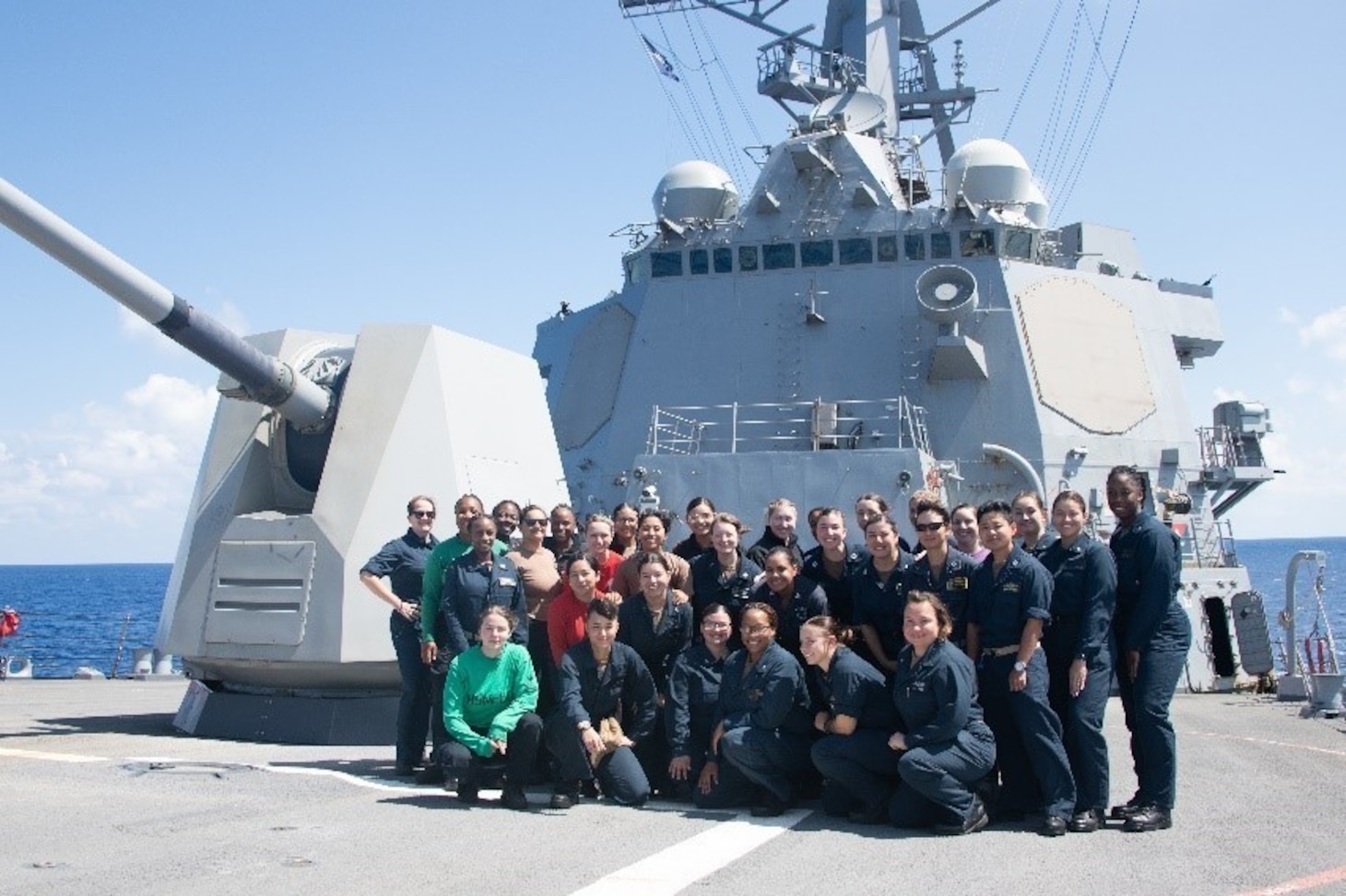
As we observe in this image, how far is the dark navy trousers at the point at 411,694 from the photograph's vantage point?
6551mm

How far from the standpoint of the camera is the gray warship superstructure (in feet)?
48.7

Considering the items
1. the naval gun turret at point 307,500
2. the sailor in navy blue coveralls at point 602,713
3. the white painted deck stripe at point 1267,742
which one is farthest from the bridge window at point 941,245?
the sailor in navy blue coveralls at point 602,713

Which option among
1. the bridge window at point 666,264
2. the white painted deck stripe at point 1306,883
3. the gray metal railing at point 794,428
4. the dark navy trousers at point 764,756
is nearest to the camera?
the white painted deck stripe at point 1306,883

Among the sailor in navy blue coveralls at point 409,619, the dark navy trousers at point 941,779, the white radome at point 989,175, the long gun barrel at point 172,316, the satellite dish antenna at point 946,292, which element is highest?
the white radome at point 989,175

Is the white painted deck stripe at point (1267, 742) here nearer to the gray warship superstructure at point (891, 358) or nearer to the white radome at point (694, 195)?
the gray warship superstructure at point (891, 358)

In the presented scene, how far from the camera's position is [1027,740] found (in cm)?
529

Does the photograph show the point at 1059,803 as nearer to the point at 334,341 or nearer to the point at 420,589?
the point at 420,589

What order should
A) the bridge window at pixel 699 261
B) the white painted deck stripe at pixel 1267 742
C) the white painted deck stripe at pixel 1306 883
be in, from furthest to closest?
the bridge window at pixel 699 261
the white painted deck stripe at pixel 1267 742
the white painted deck stripe at pixel 1306 883

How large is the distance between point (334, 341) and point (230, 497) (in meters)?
1.18

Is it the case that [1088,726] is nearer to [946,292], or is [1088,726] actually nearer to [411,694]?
[411,694]

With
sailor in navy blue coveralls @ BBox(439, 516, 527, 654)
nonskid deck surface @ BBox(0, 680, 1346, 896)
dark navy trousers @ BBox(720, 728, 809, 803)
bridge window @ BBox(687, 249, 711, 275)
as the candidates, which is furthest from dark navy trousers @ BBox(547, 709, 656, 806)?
bridge window @ BBox(687, 249, 711, 275)

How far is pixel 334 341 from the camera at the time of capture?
880 centimetres

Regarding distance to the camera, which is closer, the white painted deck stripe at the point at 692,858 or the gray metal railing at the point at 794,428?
the white painted deck stripe at the point at 692,858

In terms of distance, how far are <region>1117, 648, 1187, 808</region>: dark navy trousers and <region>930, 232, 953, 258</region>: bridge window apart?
11.4 m
